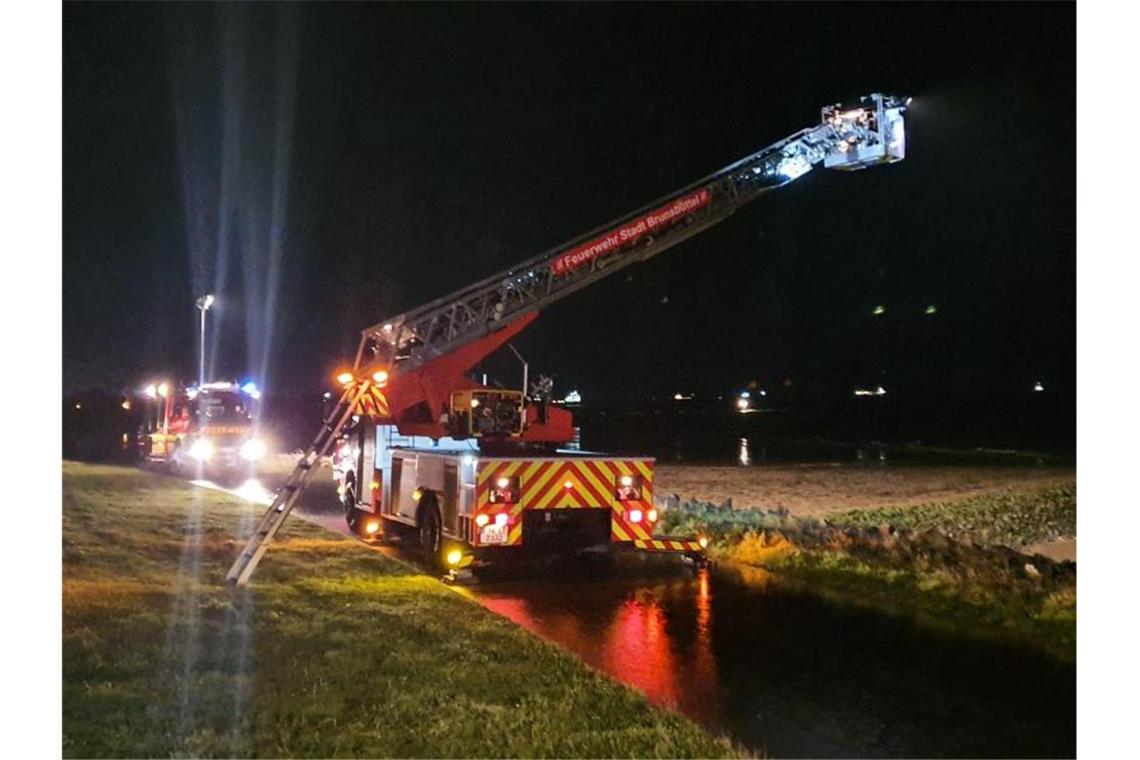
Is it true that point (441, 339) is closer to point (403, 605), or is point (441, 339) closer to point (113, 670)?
point (403, 605)

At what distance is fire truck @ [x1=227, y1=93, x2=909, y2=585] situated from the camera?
11.2m

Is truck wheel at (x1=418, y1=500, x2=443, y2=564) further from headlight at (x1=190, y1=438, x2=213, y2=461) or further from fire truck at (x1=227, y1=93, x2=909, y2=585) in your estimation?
headlight at (x1=190, y1=438, x2=213, y2=461)

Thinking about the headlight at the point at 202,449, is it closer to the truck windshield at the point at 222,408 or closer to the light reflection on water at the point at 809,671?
the truck windshield at the point at 222,408

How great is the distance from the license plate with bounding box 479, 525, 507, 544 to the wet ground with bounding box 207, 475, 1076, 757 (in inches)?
18.0

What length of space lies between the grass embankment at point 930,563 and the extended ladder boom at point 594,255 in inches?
145

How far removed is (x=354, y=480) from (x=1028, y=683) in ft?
32.9

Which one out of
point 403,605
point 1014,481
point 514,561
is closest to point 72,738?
point 403,605

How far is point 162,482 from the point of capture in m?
→ 21.8

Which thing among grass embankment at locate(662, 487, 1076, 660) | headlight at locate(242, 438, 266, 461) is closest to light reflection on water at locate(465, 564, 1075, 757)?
grass embankment at locate(662, 487, 1076, 660)

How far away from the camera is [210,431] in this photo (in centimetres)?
2730

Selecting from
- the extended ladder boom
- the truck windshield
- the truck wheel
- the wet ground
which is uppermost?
the extended ladder boom

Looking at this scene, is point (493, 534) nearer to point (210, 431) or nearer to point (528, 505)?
point (528, 505)

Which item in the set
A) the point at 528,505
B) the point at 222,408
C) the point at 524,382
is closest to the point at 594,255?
the point at 524,382

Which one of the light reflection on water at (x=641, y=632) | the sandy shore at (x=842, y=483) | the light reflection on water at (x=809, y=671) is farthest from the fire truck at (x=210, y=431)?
the light reflection on water at (x=809, y=671)
